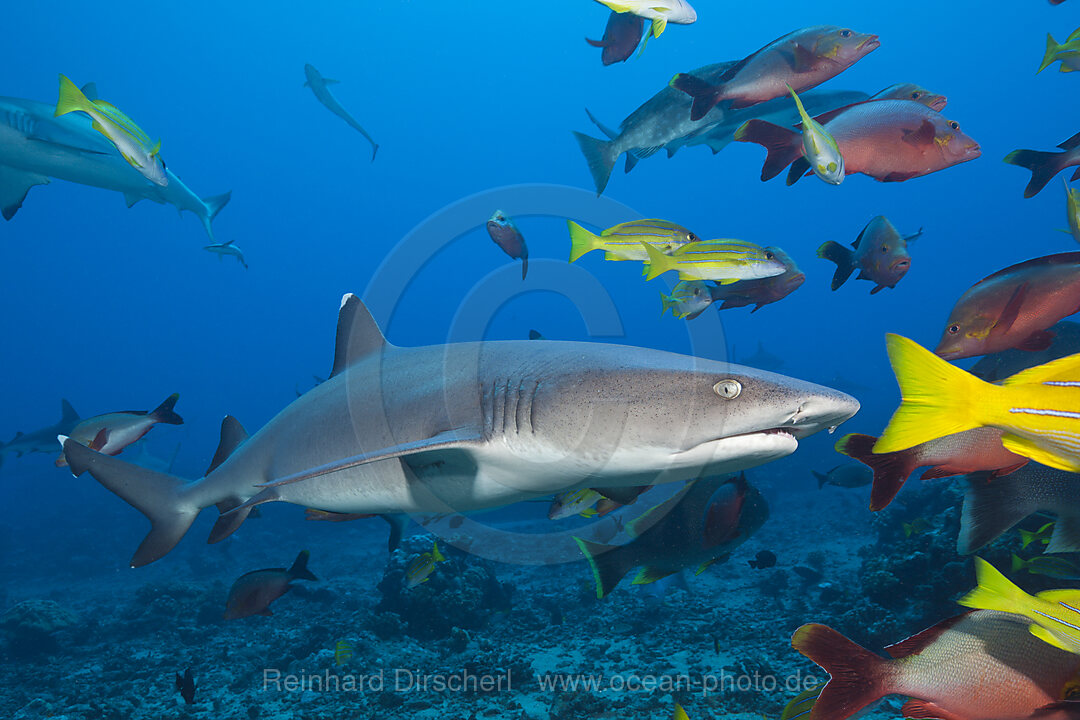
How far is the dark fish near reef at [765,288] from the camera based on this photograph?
12.8 feet

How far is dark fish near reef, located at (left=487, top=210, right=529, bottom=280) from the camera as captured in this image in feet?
17.6

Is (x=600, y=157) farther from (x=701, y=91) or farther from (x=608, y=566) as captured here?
(x=608, y=566)

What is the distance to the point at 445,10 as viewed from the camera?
84.9 meters

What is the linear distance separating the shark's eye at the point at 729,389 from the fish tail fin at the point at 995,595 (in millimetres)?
907

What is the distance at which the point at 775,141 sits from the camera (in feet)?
10.8

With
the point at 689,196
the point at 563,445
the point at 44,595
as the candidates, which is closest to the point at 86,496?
the point at 44,595

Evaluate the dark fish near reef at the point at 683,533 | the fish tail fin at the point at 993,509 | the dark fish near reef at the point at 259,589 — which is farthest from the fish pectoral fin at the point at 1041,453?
the dark fish near reef at the point at 259,589

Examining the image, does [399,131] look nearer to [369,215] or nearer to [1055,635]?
[369,215]

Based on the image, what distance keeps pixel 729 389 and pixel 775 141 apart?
2.18 m

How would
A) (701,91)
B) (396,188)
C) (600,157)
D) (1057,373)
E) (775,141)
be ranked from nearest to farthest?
(1057,373), (775,141), (701,91), (600,157), (396,188)

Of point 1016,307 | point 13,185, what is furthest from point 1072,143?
point 13,185

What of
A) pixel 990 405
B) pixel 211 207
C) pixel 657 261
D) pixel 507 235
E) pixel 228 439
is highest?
pixel 211 207

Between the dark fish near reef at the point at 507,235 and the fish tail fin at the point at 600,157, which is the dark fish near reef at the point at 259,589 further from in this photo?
the fish tail fin at the point at 600,157

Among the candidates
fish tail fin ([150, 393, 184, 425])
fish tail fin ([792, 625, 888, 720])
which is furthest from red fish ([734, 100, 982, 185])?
fish tail fin ([150, 393, 184, 425])
